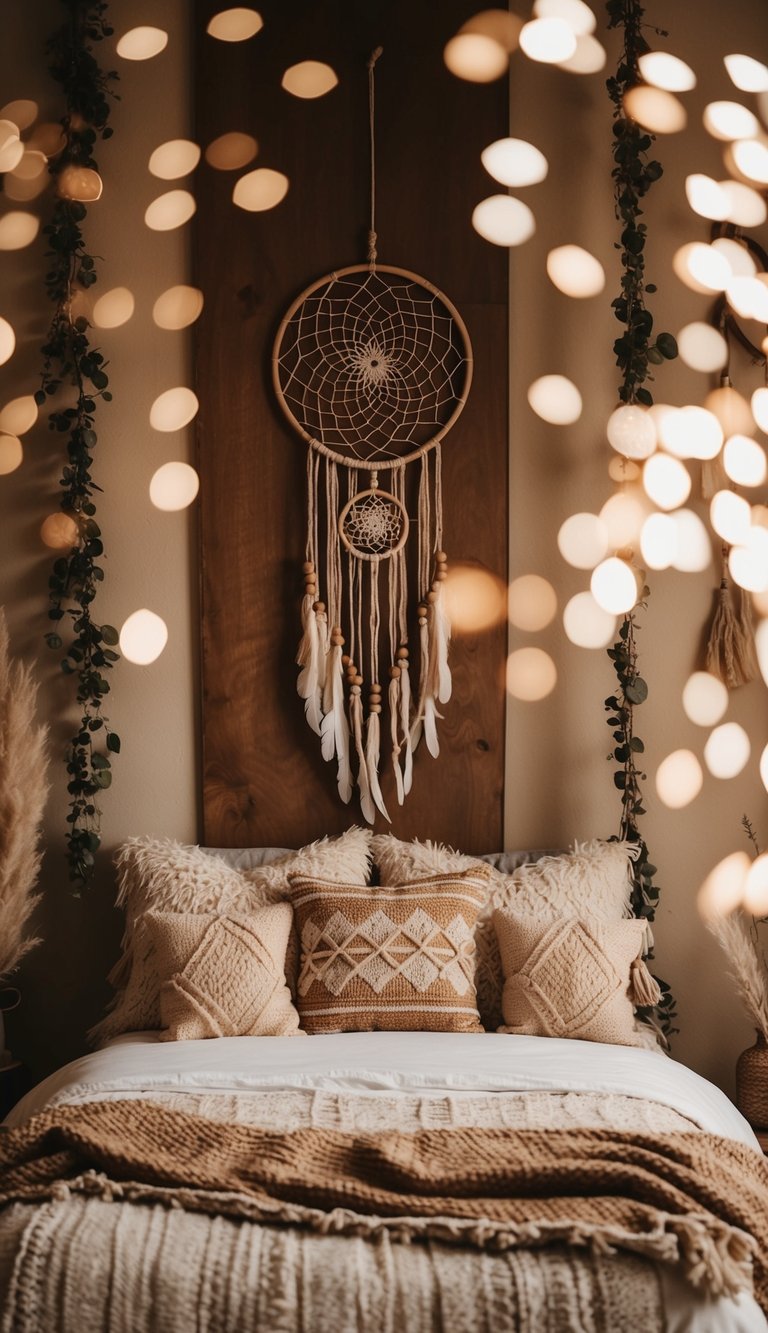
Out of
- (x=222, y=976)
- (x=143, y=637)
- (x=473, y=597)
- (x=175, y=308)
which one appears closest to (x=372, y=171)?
(x=175, y=308)

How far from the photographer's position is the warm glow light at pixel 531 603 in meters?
2.94

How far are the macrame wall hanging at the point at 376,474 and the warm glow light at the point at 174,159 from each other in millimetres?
469

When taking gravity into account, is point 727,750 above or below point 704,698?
below

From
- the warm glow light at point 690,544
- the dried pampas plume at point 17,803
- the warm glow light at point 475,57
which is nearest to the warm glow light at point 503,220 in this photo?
the warm glow light at point 475,57

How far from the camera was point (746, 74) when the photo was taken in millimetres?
2939

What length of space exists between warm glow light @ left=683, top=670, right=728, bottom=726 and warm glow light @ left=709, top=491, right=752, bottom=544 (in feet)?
1.22

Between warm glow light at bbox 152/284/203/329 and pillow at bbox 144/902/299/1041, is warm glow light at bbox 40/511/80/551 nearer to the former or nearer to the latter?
warm glow light at bbox 152/284/203/329

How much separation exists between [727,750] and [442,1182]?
5.44 ft

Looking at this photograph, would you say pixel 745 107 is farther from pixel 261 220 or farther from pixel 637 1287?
pixel 637 1287

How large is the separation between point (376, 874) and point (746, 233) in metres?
1.95

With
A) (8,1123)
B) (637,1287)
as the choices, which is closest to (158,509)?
(8,1123)

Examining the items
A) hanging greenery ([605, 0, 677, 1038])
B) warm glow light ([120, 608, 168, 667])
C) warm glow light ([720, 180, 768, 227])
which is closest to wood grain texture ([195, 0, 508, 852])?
warm glow light ([120, 608, 168, 667])

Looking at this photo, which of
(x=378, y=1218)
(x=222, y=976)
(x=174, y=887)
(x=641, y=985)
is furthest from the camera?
(x=174, y=887)

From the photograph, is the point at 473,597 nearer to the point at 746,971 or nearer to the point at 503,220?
the point at 503,220
